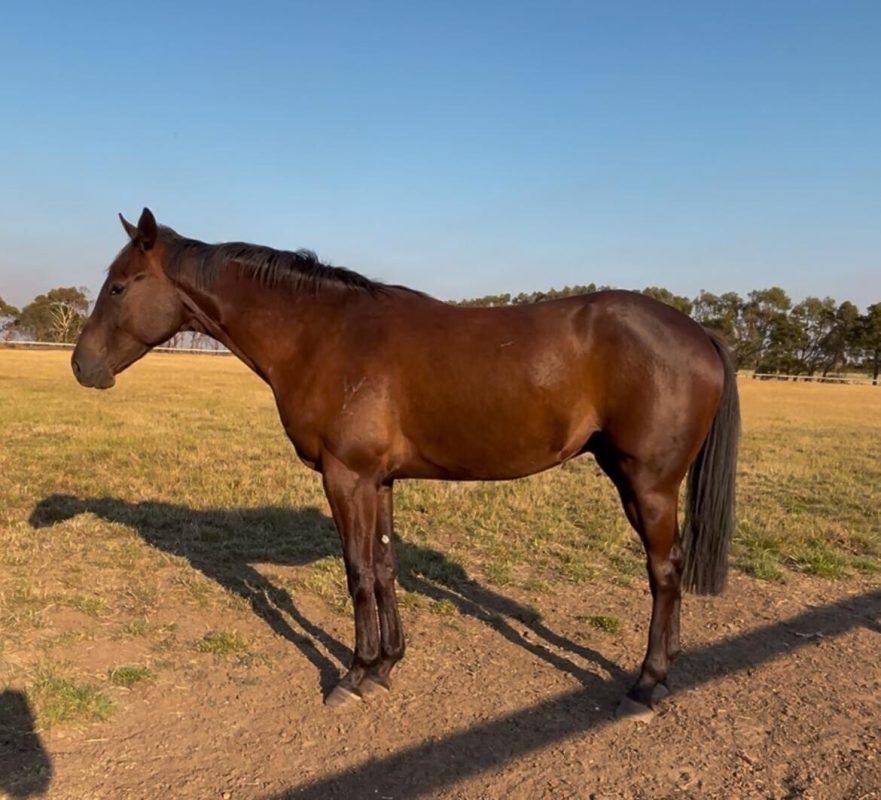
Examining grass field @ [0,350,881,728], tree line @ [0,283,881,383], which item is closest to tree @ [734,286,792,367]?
tree line @ [0,283,881,383]

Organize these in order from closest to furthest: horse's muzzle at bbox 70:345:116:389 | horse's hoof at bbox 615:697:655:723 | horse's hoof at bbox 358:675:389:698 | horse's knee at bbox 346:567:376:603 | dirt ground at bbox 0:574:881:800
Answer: dirt ground at bbox 0:574:881:800 → horse's hoof at bbox 615:697:655:723 → horse's hoof at bbox 358:675:389:698 → horse's knee at bbox 346:567:376:603 → horse's muzzle at bbox 70:345:116:389

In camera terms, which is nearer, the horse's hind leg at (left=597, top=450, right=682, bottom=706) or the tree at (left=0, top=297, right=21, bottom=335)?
the horse's hind leg at (left=597, top=450, right=682, bottom=706)

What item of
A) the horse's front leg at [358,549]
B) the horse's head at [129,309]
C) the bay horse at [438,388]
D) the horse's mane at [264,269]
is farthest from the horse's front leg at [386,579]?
the horse's head at [129,309]

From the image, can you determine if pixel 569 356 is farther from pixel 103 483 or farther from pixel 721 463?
pixel 103 483

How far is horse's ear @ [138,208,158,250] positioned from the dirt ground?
2.61m

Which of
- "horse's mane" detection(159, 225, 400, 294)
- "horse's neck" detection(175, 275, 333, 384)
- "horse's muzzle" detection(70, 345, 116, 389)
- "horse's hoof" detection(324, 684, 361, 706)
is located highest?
"horse's mane" detection(159, 225, 400, 294)

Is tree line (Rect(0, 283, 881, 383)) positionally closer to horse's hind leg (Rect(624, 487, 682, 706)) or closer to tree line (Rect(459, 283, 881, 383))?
tree line (Rect(459, 283, 881, 383))

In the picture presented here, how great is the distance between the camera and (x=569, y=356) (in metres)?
4.02

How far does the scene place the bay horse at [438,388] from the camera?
158 inches

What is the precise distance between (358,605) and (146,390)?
25.4m

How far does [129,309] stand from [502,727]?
3.31 meters

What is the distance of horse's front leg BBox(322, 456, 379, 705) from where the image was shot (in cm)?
410

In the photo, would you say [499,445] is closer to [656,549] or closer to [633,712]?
[656,549]

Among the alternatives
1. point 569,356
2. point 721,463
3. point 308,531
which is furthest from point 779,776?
point 308,531
